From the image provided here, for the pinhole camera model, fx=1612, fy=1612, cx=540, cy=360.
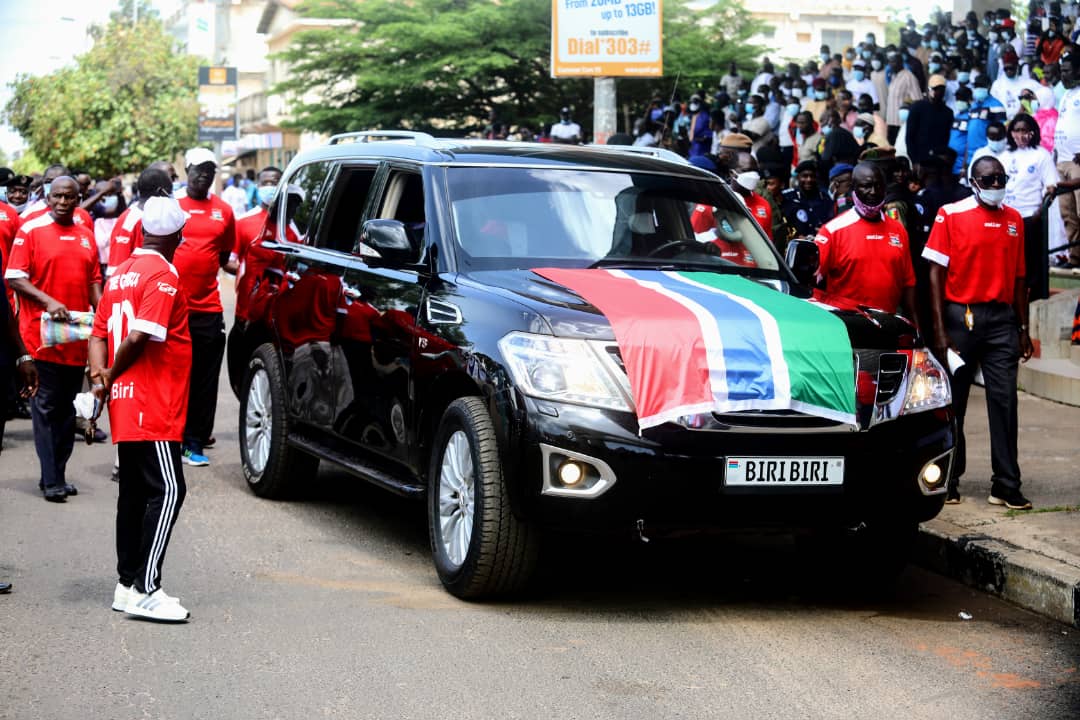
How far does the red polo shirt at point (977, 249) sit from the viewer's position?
866 cm

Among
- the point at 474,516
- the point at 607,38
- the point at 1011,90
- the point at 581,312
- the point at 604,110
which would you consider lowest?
the point at 474,516

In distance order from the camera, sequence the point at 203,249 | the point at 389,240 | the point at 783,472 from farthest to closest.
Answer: the point at 203,249, the point at 389,240, the point at 783,472

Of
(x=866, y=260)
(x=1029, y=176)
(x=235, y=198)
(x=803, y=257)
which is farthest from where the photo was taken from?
(x=235, y=198)

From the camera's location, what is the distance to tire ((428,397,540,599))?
6.49m

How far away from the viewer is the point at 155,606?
21.1ft

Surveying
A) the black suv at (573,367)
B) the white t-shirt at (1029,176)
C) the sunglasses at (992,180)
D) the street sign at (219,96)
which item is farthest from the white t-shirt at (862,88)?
the street sign at (219,96)

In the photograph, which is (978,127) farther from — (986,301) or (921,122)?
(986,301)

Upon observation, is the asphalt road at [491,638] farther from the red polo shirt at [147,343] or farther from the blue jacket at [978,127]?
the blue jacket at [978,127]

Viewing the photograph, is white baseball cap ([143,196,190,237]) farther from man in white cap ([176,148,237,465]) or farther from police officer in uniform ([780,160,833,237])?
police officer in uniform ([780,160,833,237])

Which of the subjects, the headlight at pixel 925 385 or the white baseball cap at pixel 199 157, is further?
the white baseball cap at pixel 199 157

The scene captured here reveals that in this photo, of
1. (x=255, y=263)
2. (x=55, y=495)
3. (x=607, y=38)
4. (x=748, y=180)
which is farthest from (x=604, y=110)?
(x=55, y=495)

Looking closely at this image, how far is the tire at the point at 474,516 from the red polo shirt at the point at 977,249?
3.26 m

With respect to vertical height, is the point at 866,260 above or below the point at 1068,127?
below

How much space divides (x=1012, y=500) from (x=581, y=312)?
3.37 meters
